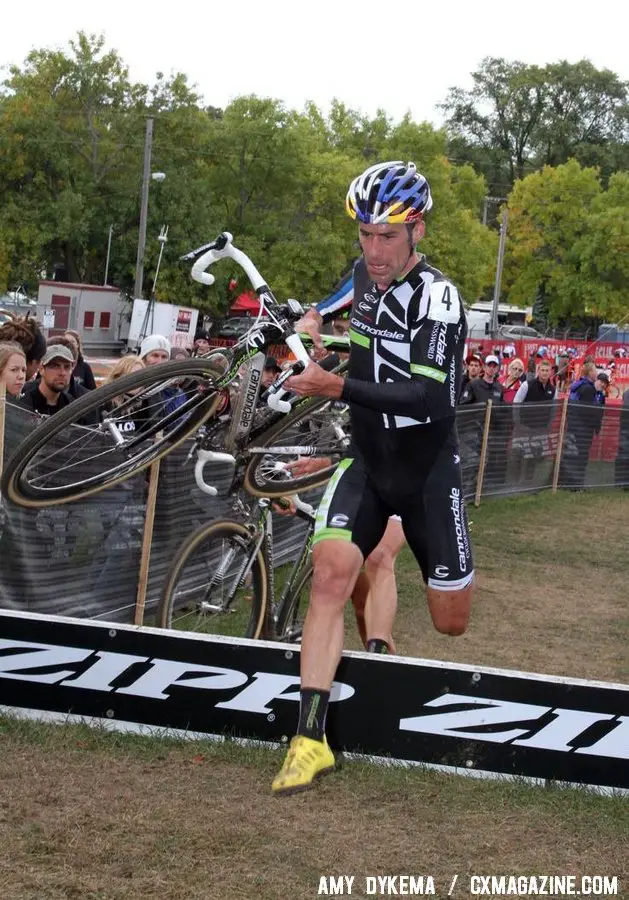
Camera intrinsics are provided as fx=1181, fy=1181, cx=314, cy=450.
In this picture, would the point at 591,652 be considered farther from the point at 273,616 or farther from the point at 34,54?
the point at 34,54

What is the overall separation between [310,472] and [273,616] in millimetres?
872

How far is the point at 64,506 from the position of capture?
285 inches

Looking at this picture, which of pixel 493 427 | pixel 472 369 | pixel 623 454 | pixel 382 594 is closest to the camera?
pixel 382 594

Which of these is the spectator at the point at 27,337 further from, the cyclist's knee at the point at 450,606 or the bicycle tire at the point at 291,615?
the cyclist's knee at the point at 450,606

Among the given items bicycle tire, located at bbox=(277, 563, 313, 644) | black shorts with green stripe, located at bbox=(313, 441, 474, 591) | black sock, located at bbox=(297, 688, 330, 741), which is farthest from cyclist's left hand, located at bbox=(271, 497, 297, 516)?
black sock, located at bbox=(297, 688, 330, 741)

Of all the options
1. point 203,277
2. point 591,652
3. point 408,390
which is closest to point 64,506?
point 203,277

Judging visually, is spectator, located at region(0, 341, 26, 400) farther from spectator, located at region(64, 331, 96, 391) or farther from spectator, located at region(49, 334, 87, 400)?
spectator, located at region(64, 331, 96, 391)

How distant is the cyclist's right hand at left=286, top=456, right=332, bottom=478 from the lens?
643cm

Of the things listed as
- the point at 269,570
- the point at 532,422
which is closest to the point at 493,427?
the point at 532,422

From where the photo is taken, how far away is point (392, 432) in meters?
4.88

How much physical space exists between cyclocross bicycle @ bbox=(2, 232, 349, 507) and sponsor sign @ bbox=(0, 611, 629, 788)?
129 centimetres

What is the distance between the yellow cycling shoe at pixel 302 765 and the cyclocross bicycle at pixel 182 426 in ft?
5.50

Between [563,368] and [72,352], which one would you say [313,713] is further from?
[563,368]

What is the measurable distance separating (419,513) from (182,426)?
1953mm
